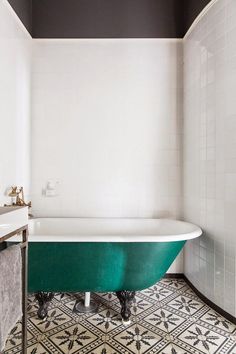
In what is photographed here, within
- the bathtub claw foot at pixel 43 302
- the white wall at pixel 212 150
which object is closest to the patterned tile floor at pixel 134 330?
the bathtub claw foot at pixel 43 302

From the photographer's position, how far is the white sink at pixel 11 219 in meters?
0.94

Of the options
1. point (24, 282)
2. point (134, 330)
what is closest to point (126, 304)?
point (134, 330)

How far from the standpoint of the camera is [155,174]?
242 centimetres

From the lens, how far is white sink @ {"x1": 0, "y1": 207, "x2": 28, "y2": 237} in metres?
0.94

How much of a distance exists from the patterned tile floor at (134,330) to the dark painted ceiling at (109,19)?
8.12 ft

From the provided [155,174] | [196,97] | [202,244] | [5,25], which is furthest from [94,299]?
[5,25]

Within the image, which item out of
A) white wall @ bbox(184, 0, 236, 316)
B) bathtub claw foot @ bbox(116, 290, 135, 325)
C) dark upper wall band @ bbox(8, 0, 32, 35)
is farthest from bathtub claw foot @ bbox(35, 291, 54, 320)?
dark upper wall band @ bbox(8, 0, 32, 35)

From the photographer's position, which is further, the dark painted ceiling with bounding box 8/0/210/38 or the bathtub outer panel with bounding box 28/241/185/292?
the dark painted ceiling with bounding box 8/0/210/38

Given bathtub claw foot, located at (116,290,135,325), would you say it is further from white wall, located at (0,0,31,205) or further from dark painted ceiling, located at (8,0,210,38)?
dark painted ceiling, located at (8,0,210,38)

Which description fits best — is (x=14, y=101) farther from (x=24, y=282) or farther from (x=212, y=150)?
(x=212, y=150)

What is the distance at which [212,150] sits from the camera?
1.91 m

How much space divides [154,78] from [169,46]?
350 millimetres

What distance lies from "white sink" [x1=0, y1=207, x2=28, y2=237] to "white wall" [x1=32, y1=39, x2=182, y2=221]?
1254 millimetres

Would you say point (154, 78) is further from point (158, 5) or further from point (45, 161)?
point (45, 161)
